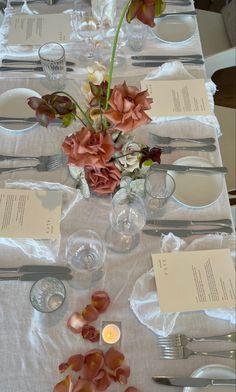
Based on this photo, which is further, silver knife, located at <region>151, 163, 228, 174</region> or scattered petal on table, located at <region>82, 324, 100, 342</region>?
silver knife, located at <region>151, 163, 228, 174</region>

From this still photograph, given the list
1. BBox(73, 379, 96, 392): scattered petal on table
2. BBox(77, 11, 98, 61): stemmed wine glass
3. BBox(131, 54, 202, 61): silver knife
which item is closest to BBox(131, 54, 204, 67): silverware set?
BBox(131, 54, 202, 61): silver knife

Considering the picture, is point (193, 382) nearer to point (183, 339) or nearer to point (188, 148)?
point (183, 339)

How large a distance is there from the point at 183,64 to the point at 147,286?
2.54 feet

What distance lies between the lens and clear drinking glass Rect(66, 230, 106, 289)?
86 cm

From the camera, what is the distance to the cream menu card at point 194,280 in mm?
810

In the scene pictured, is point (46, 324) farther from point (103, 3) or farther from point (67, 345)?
point (103, 3)

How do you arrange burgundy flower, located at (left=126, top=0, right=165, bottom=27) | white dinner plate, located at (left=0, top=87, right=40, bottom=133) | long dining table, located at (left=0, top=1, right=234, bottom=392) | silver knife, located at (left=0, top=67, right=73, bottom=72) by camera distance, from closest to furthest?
burgundy flower, located at (left=126, top=0, right=165, bottom=27)
long dining table, located at (left=0, top=1, right=234, bottom=392)
white dinner plate, located at (left=0, top=87, right=40, bottom=133)
silver knife, located at (left=0, top=67, right=73, bottom=72)

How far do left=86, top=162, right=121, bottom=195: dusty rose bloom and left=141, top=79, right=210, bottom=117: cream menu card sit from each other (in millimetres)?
317

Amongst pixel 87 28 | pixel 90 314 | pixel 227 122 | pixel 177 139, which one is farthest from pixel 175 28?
pixel 90 314

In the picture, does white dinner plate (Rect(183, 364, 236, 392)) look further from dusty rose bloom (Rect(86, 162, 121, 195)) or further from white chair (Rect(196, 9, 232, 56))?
white chair (Rect(196, 9, 232, 56))

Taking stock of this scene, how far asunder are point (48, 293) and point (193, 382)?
357mm

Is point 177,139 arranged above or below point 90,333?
above

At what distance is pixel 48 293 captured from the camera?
847 mm

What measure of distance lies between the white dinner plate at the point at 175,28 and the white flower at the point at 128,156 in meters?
0.62
